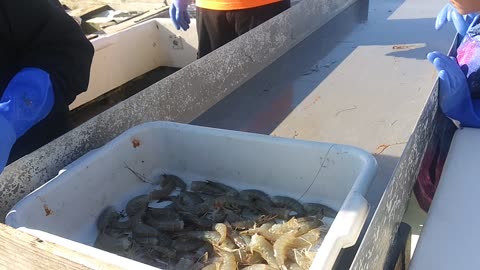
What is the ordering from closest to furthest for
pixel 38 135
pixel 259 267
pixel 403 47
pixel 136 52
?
pixel 259 267, pixel 38 135, pixel 403 47, pixel 136 52

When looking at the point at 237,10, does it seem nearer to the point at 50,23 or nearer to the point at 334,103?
the point at 334,103

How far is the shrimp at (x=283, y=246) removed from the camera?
54.2 inches

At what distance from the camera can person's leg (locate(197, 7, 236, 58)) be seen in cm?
302

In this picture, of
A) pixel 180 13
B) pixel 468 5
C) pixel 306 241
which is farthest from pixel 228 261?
pixel 180 13

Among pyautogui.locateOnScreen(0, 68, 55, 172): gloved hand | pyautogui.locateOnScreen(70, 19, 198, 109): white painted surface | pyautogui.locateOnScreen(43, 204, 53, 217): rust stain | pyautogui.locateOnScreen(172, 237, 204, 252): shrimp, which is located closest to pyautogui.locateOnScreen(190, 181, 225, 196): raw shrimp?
pyautogui.locateOnScreen(172, 237, 204, 252): shrimp

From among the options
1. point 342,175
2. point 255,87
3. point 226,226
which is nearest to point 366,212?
point 342,175

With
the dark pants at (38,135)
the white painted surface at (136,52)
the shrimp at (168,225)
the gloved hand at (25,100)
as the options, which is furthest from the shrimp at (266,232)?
the white painted surface at (136,52)

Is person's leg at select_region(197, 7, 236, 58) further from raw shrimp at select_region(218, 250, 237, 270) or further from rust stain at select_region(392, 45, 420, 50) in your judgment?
raw shrimp at select_region(218, 250, 237, 270)

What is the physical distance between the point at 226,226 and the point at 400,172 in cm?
55

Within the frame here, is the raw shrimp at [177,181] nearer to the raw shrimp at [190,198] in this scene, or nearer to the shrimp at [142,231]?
the raw shrimp at [190,198]

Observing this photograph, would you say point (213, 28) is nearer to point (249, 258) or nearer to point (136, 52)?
point (136, 52)

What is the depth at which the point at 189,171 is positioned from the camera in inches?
73.5

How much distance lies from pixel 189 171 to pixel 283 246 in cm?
58

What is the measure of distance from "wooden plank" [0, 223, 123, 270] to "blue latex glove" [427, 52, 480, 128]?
139cm
